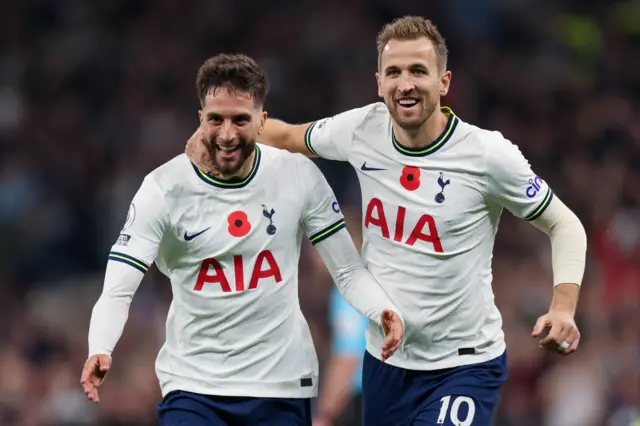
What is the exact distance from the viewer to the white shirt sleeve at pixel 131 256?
4836 millimetres

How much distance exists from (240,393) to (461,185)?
120 centimetres

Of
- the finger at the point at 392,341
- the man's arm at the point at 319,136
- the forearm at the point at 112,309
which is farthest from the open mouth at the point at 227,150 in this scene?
the finger at the point at 392,341

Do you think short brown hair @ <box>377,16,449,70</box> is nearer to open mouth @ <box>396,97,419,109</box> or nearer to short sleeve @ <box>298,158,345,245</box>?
open mouth @ <box>396,97,419,109</box>

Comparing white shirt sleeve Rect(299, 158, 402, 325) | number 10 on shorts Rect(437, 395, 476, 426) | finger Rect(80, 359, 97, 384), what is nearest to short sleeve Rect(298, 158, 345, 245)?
white shirt sleeve Rect(299, 158, 402, 325)

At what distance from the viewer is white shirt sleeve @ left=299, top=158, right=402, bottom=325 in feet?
16.8

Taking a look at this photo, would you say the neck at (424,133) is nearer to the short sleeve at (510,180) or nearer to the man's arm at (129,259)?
the short sleeve at (510,180)

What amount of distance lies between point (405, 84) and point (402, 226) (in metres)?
0.57

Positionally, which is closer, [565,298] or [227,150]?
A: [227,150]

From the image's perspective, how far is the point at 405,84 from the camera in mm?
5082

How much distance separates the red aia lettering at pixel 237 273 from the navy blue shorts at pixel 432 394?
0.73 meters

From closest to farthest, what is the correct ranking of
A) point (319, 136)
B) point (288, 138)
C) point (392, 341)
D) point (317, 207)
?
1. point (392, 341)
2. point (317, 207)
3. point (319, 136)
4. point (288, 138)

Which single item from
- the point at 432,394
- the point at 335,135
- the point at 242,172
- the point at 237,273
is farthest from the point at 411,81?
the point at 432,394

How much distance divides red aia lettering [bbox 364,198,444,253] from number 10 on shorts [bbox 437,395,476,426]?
591 millimetres

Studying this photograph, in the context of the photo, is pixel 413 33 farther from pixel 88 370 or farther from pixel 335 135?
pixel 88 370
